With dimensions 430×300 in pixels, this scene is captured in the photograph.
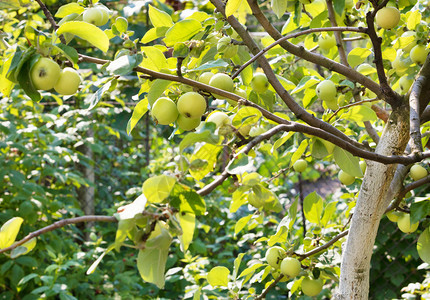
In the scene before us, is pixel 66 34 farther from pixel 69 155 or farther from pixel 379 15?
pixel 69 155

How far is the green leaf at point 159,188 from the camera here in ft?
1.55

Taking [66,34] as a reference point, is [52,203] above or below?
below

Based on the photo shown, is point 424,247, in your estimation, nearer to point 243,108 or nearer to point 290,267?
point 290,267

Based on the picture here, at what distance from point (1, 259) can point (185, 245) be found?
213 cm

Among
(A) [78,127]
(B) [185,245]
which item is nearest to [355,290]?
(B) [185,245]

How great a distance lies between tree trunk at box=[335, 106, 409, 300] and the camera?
0.88 m

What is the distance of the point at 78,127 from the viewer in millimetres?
2672

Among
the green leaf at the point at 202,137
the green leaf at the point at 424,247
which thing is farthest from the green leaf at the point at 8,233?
the green leaf at the point at 424,247

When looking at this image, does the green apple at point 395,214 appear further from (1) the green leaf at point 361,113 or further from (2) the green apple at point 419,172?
(1) the green leaf at point 361,113

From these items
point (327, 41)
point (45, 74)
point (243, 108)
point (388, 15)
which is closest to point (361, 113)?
point (388, 15)

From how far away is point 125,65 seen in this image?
0.60 meters

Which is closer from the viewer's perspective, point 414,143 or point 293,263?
point 414,143

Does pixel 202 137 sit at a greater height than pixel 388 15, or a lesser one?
lesser

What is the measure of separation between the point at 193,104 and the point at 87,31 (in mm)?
189
